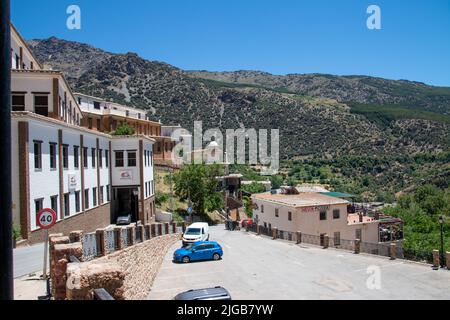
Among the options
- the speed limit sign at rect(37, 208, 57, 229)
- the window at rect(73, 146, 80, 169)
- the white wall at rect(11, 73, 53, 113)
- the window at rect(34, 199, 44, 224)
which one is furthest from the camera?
the white wall at rect(11, 73, 53, 113)

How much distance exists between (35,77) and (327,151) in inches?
3921

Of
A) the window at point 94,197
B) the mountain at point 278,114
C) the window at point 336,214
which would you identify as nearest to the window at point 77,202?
the window at point 94,197

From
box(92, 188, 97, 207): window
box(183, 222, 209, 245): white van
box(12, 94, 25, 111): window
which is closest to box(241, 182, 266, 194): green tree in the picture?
box(183, 222, 209, 245): white van

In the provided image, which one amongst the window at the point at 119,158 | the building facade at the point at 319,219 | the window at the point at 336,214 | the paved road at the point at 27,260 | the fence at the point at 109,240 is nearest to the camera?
the paved road at the point at 27,260

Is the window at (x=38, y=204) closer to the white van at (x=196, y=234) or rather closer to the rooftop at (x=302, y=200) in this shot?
the white van at (x=196, y=234)

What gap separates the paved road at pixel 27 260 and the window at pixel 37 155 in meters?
5.10

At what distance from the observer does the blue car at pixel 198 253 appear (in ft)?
86.4

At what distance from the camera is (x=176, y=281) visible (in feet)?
68.1

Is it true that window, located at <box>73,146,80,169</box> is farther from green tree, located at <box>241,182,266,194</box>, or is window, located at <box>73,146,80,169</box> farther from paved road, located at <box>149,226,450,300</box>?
green tree, located at <box>241,182,266,194</box>

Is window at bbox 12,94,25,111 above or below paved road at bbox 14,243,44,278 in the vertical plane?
above

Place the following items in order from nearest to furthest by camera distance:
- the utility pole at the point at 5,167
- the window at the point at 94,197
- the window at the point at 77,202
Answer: the utility pole at the point at 5,167 < the window at the point at 77,202 < the window at the point at 94,197

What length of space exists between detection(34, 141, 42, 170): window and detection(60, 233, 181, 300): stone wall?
695 centimetres

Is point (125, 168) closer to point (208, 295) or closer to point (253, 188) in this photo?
point (208, 295)

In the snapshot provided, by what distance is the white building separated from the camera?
2053cm
